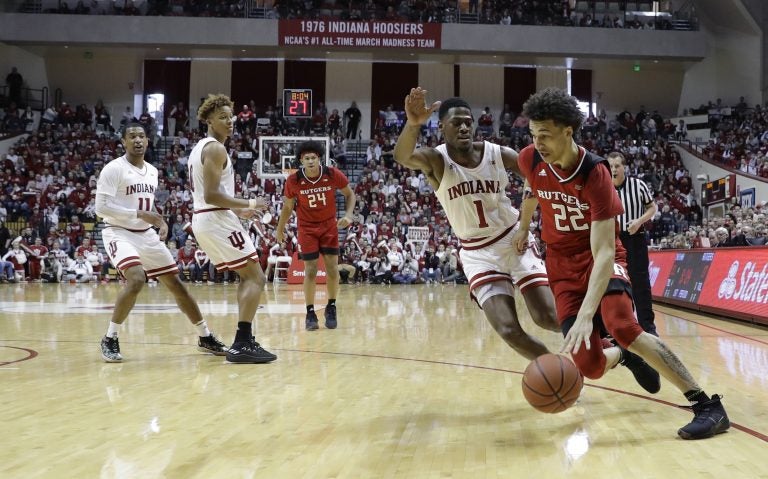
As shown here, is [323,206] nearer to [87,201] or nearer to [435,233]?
[435,233]

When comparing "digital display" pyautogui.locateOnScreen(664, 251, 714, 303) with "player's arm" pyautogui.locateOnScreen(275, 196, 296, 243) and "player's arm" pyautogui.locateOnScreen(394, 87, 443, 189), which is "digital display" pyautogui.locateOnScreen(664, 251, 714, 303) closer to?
"player's arm" pyautogui.locateOnScreen(275, 196, 296, 243)

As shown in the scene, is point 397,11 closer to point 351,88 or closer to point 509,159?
point 351,88

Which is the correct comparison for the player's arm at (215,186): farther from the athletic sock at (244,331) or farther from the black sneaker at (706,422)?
the black sneaker at (706,422)

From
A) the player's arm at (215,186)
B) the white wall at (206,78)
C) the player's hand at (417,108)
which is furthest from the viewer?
the white wall at (206,78)

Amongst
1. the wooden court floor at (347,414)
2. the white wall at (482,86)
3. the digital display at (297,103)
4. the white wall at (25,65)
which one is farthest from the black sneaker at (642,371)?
the white wall at (25,65)

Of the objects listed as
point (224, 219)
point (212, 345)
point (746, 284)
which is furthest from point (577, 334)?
point (746, 284)

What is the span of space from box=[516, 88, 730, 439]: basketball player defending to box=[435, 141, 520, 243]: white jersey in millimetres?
546

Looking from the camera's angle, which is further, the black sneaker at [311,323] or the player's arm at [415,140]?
the black sneaker at [311,323]

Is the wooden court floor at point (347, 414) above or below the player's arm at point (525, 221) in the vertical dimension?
below

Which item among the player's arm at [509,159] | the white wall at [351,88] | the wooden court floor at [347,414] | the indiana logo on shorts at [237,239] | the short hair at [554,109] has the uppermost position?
the white wall at [351,88]

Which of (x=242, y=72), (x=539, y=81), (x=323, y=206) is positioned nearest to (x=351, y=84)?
(x=242, y=72)

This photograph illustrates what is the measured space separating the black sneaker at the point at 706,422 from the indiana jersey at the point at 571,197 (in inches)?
40.0

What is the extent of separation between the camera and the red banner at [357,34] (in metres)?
29.5

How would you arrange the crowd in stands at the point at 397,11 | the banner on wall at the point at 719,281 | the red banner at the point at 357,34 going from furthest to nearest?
the crowd in stands at the point at 397,11 → the red banner at the point at 357,34 → the banner on wall at the point at 719,281
